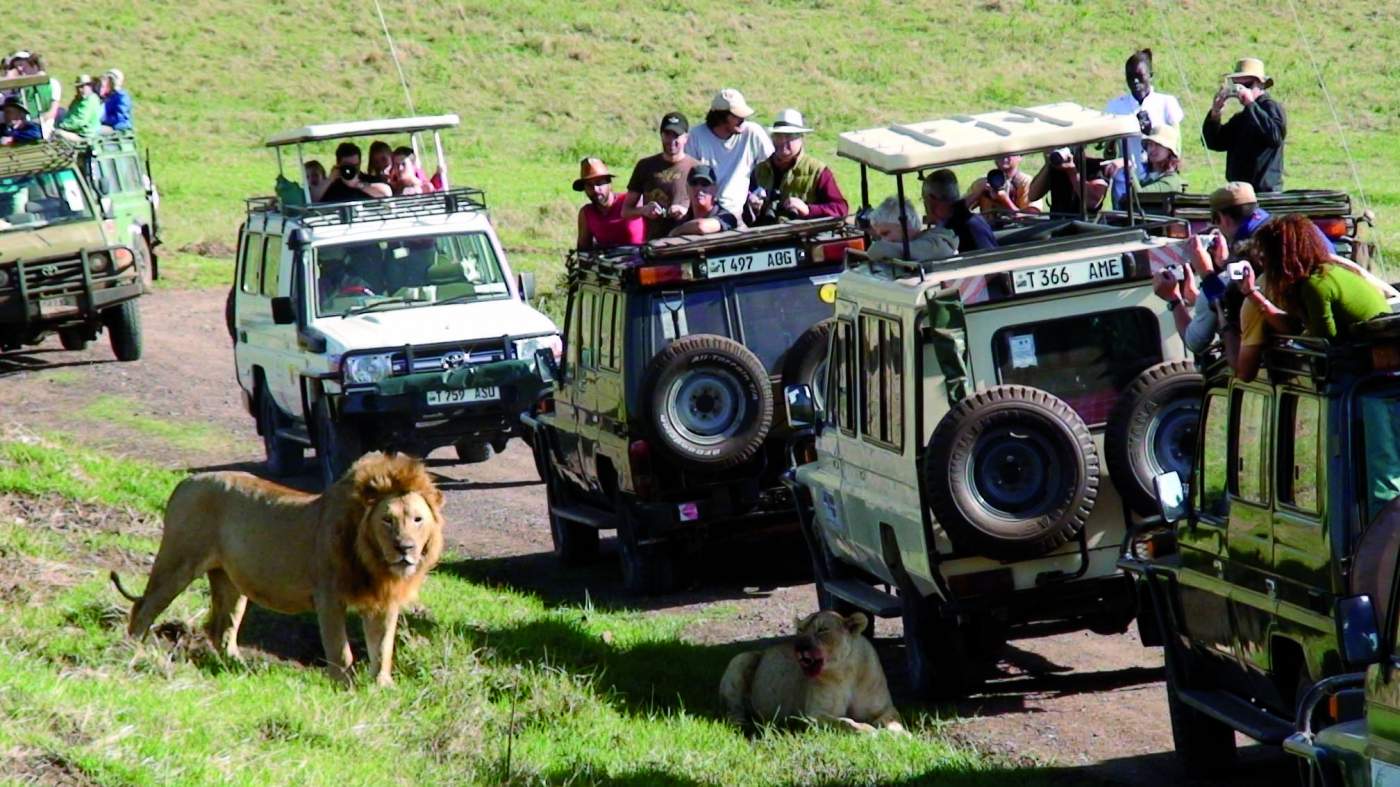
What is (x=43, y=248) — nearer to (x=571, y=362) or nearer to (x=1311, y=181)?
(x=571, y=362)

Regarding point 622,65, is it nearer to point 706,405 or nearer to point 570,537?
point 570,537

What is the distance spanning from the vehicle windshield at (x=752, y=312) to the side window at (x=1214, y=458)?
462 centimetres

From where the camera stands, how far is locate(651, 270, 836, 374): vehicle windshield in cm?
1211

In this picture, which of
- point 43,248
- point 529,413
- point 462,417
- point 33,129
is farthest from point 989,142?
point 33,129

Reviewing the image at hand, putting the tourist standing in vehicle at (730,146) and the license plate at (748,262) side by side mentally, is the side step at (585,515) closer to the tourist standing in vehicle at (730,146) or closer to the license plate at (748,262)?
the license plate at (748,262)

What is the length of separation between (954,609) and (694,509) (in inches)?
122

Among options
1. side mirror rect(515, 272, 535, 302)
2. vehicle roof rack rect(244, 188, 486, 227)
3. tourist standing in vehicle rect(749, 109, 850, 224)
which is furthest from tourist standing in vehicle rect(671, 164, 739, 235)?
vehicle roof rack rect(244, 188, 486, 227)

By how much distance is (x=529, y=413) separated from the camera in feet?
46.5

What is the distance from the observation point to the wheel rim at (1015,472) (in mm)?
8773

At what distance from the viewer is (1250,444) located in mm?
7289

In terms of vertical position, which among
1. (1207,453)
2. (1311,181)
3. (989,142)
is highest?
(989,142)

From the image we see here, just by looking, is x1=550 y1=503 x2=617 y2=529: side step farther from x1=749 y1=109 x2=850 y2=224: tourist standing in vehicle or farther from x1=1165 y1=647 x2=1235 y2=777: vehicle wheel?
x1=1165 y1=647 x2=1235 y2=777: vehicle wheel

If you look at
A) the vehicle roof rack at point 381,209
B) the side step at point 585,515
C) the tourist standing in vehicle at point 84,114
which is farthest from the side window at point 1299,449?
the tourist standing in vehicle at point 84,114

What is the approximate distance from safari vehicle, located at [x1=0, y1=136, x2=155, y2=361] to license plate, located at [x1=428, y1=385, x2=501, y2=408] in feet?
26.1
